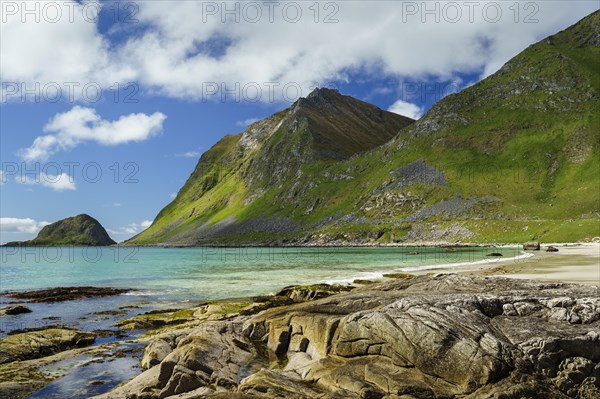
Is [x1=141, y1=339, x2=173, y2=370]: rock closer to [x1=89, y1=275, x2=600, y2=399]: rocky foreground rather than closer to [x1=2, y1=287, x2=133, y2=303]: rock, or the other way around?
[x1=89, y1=275, x2=600, y2=399]: rocky foreground

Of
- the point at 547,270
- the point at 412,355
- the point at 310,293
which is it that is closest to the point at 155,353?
the point at 412,355

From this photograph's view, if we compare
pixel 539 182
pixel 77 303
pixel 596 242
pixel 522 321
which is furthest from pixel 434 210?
pixel 522 321

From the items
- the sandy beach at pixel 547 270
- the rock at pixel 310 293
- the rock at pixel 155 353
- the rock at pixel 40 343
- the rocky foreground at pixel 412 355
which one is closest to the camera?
the rocky foreground at pixel 412 355

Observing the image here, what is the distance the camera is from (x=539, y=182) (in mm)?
183500

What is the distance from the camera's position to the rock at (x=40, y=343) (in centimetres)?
2077

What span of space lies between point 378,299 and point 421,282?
6713 mm

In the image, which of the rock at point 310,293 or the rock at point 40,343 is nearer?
the rock at point 40,343

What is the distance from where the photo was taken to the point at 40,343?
73.3ft

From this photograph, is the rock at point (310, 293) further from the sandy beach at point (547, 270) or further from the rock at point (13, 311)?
the rock at point (13, 311)

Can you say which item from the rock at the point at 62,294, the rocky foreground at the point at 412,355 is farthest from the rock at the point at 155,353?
the rock at the point at 62,294

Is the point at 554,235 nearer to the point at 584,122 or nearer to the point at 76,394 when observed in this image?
the point at 584,122

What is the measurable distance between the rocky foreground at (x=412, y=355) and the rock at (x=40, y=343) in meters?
7.64

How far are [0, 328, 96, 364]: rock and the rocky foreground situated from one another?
7636 mm

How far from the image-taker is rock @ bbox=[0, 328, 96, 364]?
20.8m
